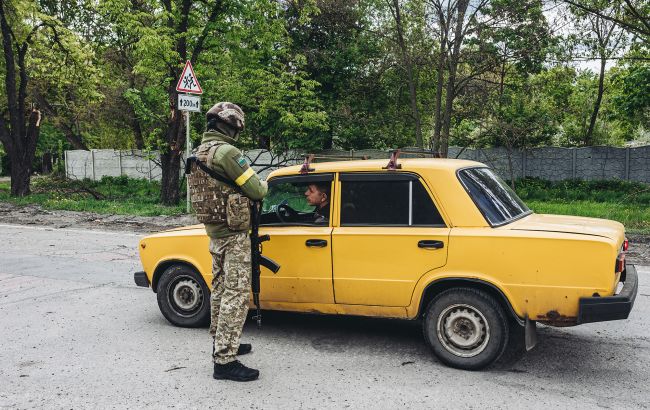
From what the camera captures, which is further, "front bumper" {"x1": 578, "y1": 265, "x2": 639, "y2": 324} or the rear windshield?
the rear windshield

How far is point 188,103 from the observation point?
1281 centimetres

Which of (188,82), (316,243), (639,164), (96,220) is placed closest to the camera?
(316,243)

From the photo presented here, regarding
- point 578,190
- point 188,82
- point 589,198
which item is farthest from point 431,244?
point 578,190

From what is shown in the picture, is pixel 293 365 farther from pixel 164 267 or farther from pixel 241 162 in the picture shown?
pixel 164 267

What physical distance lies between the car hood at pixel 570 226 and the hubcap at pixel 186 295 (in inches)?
117

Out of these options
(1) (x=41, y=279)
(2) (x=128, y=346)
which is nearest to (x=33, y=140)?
(1) (x=41, y=279)

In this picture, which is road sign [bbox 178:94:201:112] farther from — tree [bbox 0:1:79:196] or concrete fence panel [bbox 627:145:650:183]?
concrete fence panel [bbox 627:145:650:183]

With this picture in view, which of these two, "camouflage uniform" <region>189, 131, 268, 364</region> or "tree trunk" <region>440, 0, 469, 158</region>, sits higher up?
"tree trunk" <region>440, 0, 469, 158</region>

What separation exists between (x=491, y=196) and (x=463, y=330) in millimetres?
1151

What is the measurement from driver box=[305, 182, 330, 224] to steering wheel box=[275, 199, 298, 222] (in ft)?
0.58

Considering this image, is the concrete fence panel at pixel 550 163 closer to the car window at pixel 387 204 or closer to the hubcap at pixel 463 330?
the car window at pixel 387 204

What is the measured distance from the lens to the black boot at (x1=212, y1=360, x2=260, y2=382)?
14.4 ft

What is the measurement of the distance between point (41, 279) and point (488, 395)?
639 centimetres

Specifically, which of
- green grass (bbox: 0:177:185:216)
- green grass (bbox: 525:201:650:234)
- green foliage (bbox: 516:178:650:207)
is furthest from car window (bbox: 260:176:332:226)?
green foliage (bbox: 516:178:650:207)
